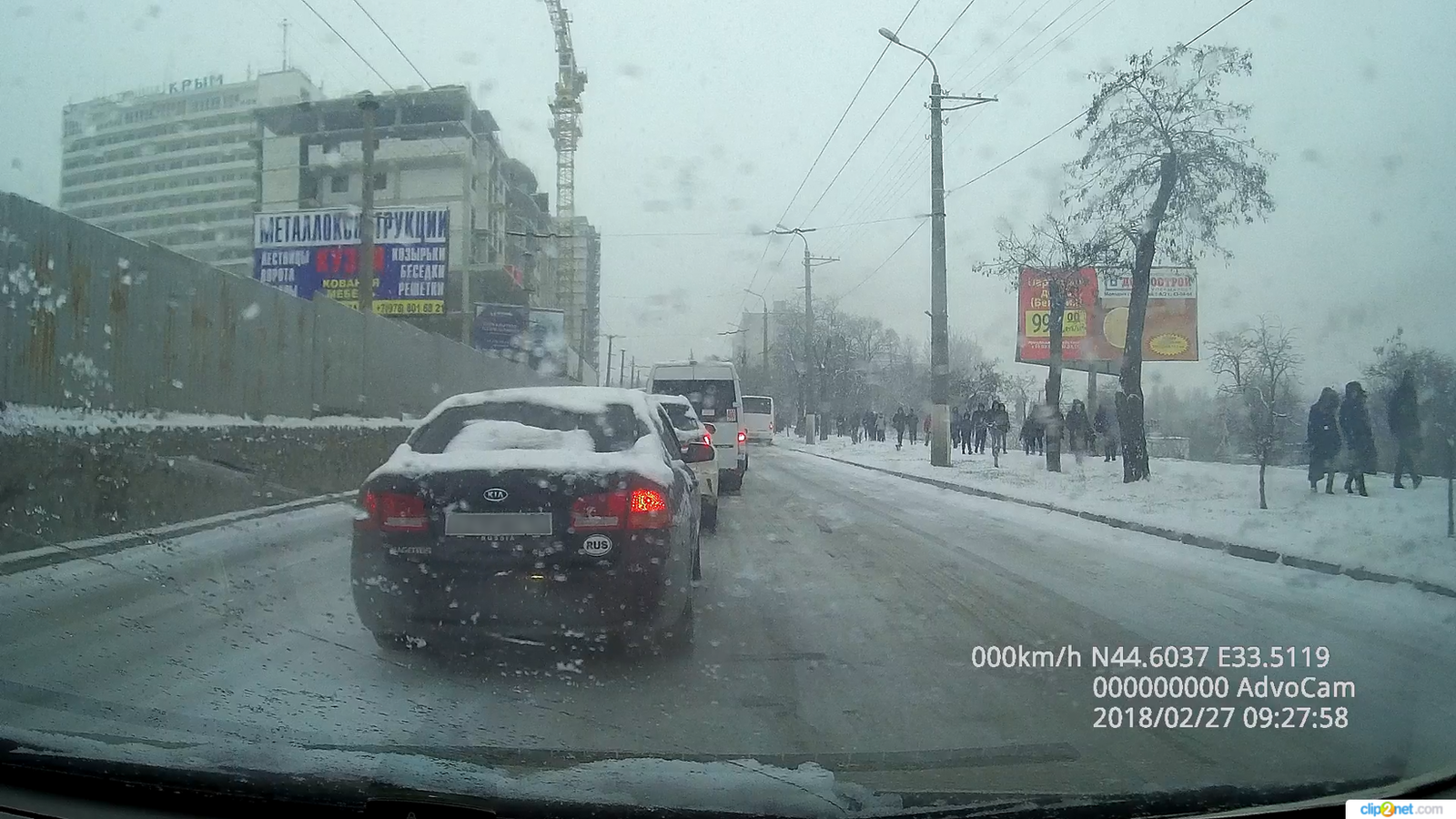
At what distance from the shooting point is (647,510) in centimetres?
474

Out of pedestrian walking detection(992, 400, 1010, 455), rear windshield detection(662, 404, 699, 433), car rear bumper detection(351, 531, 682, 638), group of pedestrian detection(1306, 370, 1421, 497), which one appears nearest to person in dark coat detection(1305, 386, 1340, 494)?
group of pedestrian detection(1306, 370, 1421, 497)

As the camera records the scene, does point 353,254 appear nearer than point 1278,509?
No

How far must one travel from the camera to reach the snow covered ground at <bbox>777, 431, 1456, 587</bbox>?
28.1 ft

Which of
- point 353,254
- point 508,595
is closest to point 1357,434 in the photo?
point 508,595

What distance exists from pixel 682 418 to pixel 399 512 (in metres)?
7.98

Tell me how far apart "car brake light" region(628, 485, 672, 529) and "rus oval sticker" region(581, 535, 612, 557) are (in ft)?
0.47

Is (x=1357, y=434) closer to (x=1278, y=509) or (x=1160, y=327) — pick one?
(x=1278, y=509)

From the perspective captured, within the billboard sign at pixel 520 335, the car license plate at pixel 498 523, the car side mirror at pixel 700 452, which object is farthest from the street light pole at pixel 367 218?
the billboard sign at pixel 520 335

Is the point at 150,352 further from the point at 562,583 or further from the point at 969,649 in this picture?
the point at 969,649

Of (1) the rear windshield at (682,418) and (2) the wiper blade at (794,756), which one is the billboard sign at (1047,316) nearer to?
(1) the rear windshield at (682,418)

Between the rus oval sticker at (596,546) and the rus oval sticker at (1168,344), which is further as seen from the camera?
the rus oval sticker at (1168,344)

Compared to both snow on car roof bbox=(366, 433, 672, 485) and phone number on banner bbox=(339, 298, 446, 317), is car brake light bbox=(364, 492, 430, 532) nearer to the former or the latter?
snow on car roof bbox=(366, 433, 672, 485)

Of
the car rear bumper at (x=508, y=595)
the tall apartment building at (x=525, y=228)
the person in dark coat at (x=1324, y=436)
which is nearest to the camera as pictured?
the car rear bumper at (x=508, y=595)

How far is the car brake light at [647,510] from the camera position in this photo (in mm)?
4680
